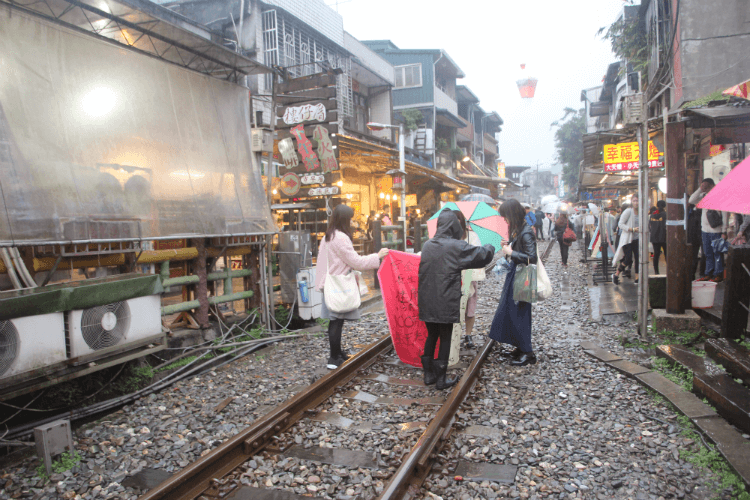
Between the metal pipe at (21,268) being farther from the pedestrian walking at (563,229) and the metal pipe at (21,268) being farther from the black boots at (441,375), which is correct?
the pedestrian walking at (563,229)

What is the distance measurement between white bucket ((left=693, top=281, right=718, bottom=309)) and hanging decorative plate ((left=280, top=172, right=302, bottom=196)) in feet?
33.0

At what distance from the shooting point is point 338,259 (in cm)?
598

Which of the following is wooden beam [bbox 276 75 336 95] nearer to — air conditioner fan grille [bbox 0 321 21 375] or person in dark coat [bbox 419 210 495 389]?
person in dark coat [bbox 419 210 495 389]

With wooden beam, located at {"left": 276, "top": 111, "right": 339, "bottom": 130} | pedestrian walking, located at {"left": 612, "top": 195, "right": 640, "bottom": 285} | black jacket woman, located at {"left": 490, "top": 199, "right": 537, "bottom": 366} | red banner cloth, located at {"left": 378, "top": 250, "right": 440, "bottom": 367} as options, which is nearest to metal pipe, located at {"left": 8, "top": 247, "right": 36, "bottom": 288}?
red banner cloth, located at {"left": 378, "top": 250, "right": 440, "bottom": 367}

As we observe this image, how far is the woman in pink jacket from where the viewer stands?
5.86 metres

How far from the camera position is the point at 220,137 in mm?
7934

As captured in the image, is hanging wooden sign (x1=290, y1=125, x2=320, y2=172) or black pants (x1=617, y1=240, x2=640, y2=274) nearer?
black pants (x1=617, y1=240, x2=640, y2=274)

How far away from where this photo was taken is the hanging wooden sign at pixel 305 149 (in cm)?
1320

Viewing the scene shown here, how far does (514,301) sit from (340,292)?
229 centimetres

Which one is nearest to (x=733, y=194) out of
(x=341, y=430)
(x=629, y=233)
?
(x=341, y=430)

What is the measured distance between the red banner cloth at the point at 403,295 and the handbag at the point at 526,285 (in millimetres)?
1261

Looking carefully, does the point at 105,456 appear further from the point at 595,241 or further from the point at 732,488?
the point at 595,241

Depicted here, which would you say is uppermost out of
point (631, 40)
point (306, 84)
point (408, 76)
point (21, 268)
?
point (408, 76)

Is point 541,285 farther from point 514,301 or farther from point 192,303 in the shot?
point 192,303
